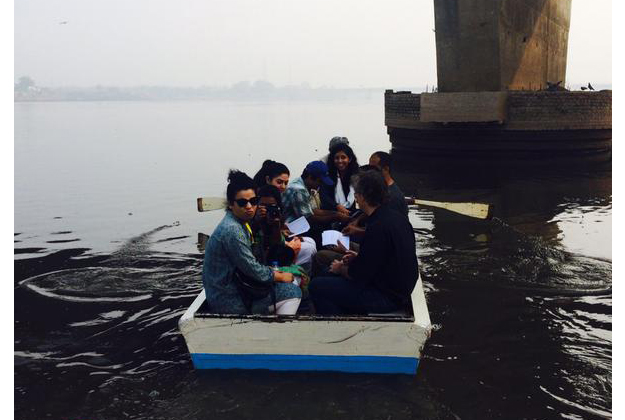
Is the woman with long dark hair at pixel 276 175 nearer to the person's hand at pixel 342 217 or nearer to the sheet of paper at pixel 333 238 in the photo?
the sheet of paper at pixel 333 238

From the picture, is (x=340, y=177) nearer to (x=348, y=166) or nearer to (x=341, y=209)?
(x=348, y=166)

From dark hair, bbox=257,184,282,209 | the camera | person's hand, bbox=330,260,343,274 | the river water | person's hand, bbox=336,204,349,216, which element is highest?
dark hair, bbox=257,184,282,209

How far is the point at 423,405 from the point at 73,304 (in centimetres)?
524

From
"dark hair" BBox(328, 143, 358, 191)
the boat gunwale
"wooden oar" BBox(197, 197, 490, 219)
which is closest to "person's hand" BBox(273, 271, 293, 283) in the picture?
the boat gunwale

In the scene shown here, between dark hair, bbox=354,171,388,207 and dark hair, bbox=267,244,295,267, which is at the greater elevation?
dark hair, bbox=354,171,388,207

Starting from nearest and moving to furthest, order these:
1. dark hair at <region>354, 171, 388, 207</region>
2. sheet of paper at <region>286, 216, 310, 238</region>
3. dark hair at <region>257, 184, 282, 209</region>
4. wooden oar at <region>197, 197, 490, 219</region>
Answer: dark hair at <region>354, 171, 388, 207</region> → dark hair at <region>257, 184, 282, 209</region> → sheet of paper at <region>286, 216, 310, 238</region> → wooden oar at <region>197, 197, 490, 219</region>

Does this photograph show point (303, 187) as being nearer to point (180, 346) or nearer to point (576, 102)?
point (180, 346)

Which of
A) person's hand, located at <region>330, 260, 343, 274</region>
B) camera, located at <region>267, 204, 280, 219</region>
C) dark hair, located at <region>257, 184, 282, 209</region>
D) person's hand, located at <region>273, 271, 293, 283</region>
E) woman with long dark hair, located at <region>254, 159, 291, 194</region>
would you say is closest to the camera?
person's hand, located at <region>273, 271, 293, 283</region>

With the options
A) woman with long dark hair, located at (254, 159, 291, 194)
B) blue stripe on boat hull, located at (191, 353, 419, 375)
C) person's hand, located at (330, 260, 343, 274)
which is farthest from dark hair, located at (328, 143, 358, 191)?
blue stripe on boat hull, located at (191, 353, 419, 375)

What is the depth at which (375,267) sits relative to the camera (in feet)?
18.4

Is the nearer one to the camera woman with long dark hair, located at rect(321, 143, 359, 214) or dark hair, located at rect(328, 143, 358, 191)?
woman with long dark hair, located at rect(321, 143, 359, 214)

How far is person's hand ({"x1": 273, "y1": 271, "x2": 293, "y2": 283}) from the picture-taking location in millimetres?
5770

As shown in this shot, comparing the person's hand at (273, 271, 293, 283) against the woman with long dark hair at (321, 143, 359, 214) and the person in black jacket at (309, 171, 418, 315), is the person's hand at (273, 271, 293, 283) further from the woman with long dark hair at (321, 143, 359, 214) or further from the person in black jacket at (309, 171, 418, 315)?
the woman with long dark hair at (321, 143, 359, 214)

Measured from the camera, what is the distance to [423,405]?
221 inches
